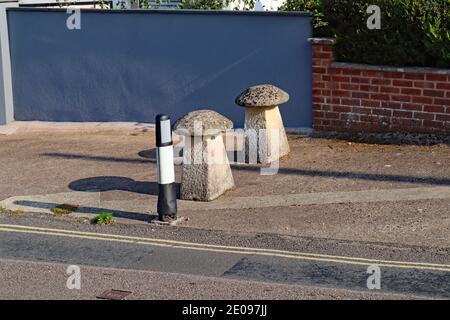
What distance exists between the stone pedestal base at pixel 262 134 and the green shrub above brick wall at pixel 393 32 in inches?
66.3

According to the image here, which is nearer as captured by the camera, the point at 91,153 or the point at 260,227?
the point at 260,227

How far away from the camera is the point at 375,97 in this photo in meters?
12.0

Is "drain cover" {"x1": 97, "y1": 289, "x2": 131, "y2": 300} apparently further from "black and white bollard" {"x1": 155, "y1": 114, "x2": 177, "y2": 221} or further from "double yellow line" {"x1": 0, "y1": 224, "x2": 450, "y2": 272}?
"black and white bollard" {"x1": 155, "y1": 114, "x2": 177, "y2": 221}

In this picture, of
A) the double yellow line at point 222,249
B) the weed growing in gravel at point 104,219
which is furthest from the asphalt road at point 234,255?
the weed growing in gravel at point 104,219

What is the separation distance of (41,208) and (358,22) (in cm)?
507

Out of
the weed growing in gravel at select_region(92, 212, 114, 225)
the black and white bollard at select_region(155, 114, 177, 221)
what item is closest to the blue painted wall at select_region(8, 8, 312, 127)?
the black and white bollard at select_region(155, 114, 177, 221)

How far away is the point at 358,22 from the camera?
475 inches

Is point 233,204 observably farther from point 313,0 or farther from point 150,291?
point 313,0

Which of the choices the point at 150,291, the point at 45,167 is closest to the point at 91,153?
the point at 45,167

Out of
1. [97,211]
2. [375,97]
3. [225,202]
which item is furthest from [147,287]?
[375,97]

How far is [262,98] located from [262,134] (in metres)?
0.48

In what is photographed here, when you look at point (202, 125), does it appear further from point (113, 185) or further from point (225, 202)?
point (113, 185)

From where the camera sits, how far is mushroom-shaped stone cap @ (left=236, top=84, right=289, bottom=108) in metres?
10.9

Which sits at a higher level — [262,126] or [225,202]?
[262,126]
